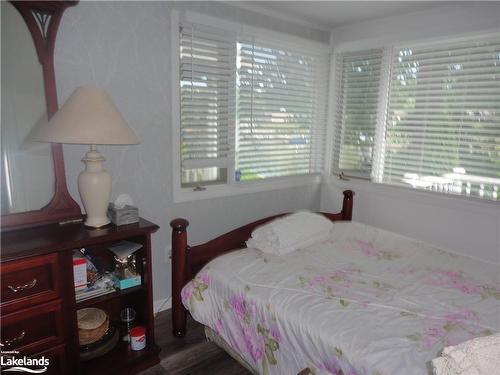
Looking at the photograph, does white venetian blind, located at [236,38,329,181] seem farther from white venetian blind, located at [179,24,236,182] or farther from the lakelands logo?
the lakelands logo

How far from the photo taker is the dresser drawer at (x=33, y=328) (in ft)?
4.97

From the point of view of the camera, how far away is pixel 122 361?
192 cm

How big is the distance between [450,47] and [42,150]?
2.88 meters

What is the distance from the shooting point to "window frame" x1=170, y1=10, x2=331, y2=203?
235cm

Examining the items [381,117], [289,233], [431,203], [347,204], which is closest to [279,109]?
[381,117]

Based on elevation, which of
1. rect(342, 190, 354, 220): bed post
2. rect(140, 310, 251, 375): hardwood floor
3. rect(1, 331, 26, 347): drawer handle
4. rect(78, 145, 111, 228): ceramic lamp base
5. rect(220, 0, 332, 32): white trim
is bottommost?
rect(140, 310, 251, 375): hardwood floor

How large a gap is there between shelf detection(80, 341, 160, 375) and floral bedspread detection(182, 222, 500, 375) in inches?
13.5

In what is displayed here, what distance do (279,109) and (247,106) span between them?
37 centimetres

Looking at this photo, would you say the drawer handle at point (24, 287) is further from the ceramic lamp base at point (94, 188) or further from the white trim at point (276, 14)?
the white trim at point (276, 14)

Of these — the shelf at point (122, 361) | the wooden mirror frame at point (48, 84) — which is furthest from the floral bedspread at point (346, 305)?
the wooden mirror frame at point (48, 84)

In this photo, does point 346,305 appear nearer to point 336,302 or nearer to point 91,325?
point 336,302

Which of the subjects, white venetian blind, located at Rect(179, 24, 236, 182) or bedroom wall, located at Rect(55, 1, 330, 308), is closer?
bedroom wall, located at Rect(55, 1, 330, 308)

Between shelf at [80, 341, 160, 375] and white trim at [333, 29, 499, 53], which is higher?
white trim at [333, 29, 499, 53]

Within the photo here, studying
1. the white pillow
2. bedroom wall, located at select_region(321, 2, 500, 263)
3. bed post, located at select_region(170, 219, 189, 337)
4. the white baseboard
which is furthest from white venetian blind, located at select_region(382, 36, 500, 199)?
the white baseboard
